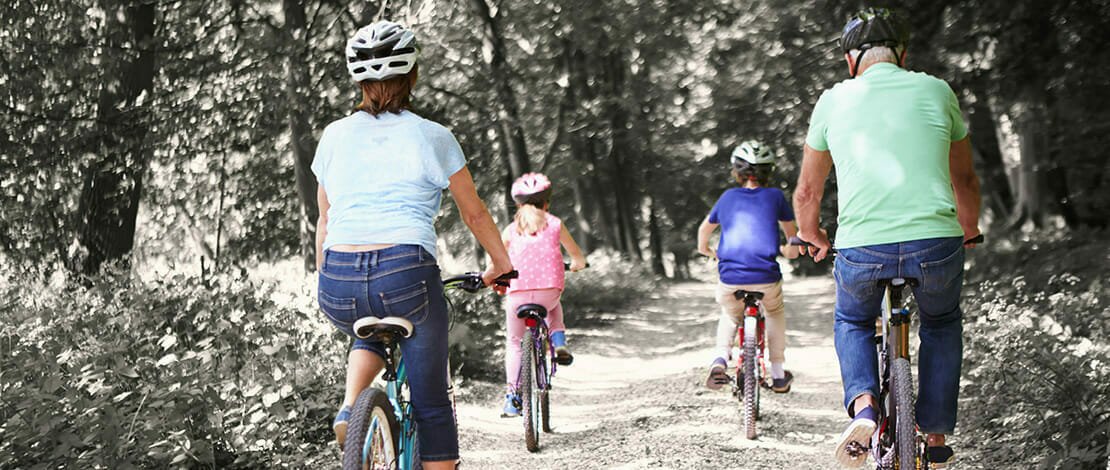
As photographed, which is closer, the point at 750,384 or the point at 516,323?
the point at 750,384

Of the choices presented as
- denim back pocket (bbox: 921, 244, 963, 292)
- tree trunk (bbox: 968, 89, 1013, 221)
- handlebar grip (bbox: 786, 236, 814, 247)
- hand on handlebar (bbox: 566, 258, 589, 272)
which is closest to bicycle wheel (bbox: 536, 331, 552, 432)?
hand on handlebar (bbox: 566, 258, 589, 272)

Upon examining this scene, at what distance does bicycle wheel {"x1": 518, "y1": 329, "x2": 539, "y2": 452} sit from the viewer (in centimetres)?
697

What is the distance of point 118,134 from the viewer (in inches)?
450

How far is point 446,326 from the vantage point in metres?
3.87

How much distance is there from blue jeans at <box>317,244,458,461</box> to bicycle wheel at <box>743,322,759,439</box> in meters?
3.51

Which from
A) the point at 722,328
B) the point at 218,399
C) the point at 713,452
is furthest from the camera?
the point at 722,328

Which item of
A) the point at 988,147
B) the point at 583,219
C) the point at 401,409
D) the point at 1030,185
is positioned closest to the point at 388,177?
the point at 401,409

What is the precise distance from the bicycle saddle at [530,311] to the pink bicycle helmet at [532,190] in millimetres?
770

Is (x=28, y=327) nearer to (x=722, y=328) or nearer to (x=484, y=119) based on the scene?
(x=722, y=328)

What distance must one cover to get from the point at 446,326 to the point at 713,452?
3.26 meters

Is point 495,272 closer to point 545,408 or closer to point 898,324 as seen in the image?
point 898,324

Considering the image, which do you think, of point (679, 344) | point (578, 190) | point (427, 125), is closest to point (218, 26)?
point (679, 344)

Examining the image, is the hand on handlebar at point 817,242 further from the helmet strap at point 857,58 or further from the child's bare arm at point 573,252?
the child's bare arm at point 573,252

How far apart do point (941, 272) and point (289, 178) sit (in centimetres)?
1612
